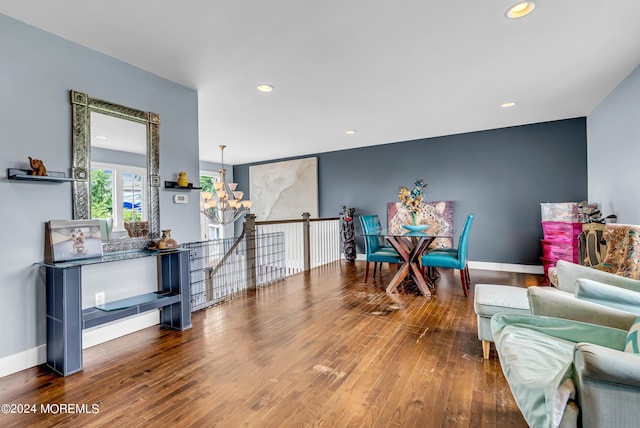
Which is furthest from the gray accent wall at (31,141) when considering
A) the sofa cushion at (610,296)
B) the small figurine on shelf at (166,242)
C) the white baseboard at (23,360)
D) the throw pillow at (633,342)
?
the sofa cushion at (610,296)

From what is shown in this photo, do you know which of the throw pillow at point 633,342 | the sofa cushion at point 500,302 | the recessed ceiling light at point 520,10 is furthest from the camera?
the sofa cushion at point 500,302

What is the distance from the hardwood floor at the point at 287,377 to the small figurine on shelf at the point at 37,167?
1.43m

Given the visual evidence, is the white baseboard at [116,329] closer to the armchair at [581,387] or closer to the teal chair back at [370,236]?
the teal chair back at [370,236]

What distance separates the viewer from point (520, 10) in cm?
210

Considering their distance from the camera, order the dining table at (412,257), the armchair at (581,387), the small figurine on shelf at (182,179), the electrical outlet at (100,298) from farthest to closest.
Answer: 1. the dining table at (412,257)
2. the small figurine on shelf at (182,179)
3. the electrical outlet at (100,298)
4. the armchair at (581,387)

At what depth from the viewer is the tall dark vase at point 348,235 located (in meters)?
6.36

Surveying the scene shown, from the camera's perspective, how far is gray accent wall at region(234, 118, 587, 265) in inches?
187

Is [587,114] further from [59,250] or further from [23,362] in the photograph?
[23,362]

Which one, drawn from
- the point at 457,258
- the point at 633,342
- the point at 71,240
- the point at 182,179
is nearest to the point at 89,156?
the point at 71,240

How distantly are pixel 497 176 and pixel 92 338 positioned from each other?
5.93 metres

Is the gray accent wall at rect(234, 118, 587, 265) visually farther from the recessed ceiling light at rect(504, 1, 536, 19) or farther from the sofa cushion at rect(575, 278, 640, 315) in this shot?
the sofa cushion at rect(575, 278, 640, 315)

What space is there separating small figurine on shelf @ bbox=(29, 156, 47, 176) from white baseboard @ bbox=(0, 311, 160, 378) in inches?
51.1

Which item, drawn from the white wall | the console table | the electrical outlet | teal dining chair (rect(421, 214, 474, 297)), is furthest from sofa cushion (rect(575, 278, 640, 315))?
the electrical outlet

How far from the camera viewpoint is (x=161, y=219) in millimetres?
3090
